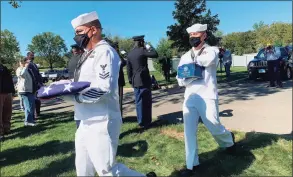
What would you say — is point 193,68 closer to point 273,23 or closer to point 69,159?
point 69,159

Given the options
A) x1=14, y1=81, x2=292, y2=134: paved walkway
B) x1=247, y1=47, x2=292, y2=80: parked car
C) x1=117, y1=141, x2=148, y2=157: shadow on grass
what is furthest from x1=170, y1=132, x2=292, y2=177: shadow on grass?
x1=247, y1=47, x2=292, y2=80: parked car

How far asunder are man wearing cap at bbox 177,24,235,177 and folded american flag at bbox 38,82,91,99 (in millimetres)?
2089

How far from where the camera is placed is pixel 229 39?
197ft

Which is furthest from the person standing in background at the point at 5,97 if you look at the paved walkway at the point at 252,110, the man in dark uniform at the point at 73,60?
the paved walkway at the point at 252,110

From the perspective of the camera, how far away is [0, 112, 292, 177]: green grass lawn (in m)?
4.96

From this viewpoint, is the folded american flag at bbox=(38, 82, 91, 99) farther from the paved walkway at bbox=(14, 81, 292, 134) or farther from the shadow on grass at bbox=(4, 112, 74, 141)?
the shadow on grass at bbox=(4, 112, 74, 141)

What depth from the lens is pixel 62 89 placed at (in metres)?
3.14

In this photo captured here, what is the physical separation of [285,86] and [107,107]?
1348 cm

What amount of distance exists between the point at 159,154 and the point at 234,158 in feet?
4.24

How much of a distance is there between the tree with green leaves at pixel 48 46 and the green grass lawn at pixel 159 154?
80681 millimetres

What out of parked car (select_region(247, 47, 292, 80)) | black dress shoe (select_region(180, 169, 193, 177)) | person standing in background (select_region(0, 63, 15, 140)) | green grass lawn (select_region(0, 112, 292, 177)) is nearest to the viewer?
black dress shoe (select_region(180, 169, 193, 177))

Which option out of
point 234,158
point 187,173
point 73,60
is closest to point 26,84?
point 73,60

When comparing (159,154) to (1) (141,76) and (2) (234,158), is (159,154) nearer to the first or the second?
(2) (234,158)

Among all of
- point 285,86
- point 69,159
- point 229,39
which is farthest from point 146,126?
point 229,39
